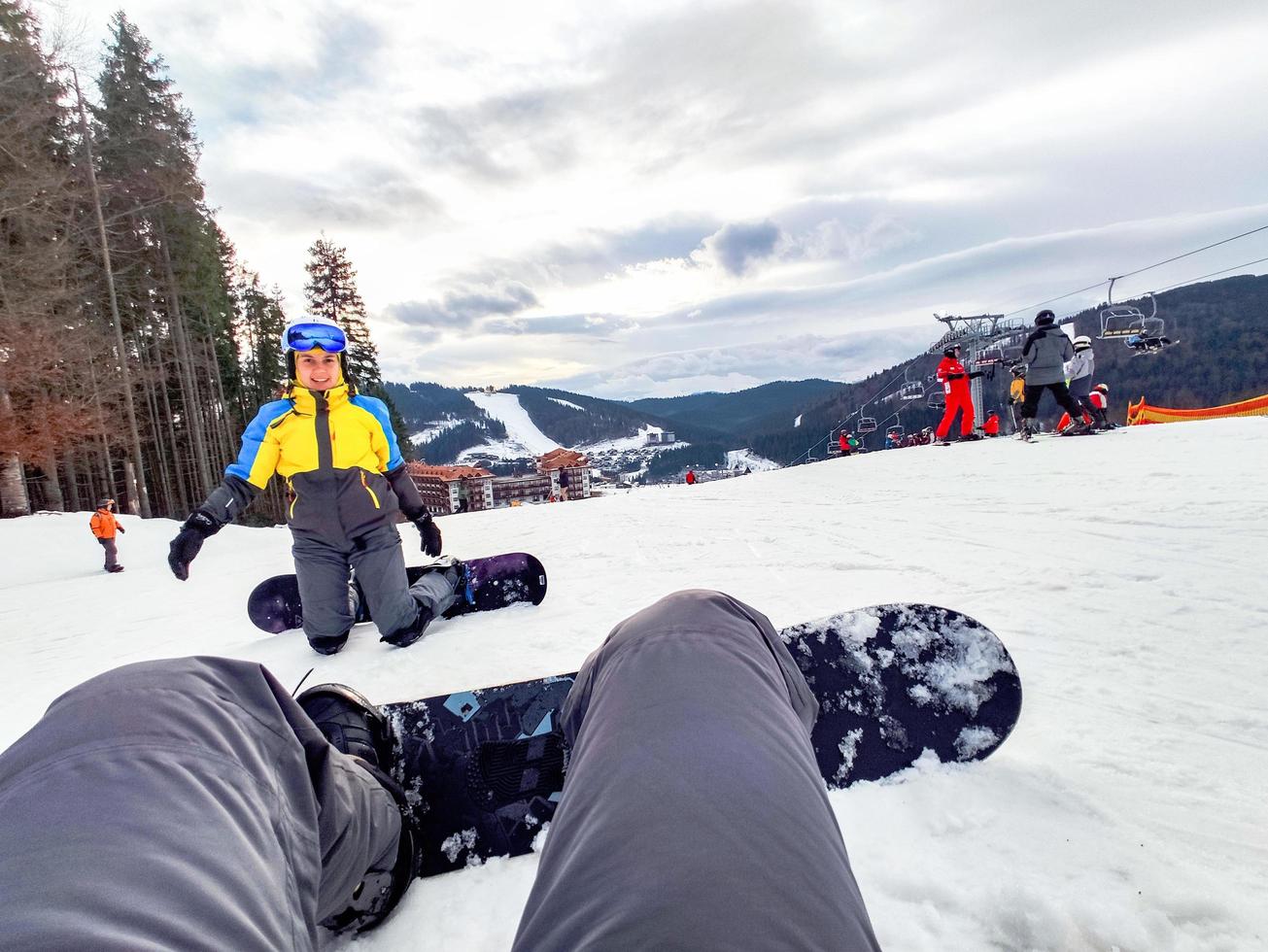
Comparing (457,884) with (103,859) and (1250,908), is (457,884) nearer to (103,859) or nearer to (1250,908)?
(103,859)

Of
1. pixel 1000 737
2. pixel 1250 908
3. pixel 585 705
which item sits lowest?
pixel 1250 908

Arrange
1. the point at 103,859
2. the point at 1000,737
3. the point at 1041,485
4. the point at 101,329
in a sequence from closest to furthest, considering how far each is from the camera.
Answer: the point at 103,859
the point at 1000,737
the point at 1041,485
the point at 101,329

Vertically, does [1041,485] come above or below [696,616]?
below

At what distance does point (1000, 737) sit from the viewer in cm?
165

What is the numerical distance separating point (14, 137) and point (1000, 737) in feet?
61.6

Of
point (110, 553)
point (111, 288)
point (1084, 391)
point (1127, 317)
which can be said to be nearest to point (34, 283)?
point (111, 288)

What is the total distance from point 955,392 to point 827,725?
11327 mm

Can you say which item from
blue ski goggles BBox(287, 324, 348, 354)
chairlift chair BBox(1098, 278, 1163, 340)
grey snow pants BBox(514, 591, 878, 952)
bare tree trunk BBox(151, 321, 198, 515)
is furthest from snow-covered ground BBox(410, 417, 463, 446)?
grey snow pants BBox(514, 591, 878, 952)

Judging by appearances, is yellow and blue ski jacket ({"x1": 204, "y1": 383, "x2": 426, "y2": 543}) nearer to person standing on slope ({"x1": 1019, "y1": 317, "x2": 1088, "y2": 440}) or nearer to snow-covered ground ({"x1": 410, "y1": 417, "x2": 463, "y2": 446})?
person standing on slope ({"x1": 1019, "y1": 317, "x2": 1088, "y2": 440})

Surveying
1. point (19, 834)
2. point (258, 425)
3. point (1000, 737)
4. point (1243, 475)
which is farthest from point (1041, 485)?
point (19, 834)

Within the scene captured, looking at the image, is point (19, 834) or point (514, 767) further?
point (514, 767)

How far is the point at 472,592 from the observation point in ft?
13.1

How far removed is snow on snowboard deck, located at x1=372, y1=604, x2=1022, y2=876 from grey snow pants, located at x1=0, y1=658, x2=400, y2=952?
1.89 ft

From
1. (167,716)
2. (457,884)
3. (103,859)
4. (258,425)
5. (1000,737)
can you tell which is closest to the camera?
(103,859)
